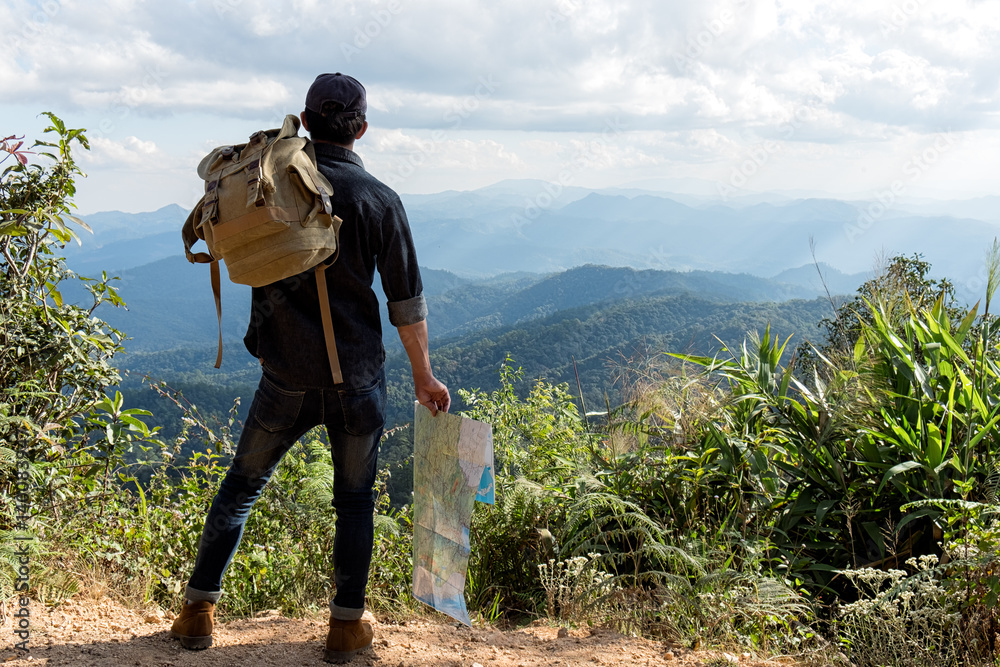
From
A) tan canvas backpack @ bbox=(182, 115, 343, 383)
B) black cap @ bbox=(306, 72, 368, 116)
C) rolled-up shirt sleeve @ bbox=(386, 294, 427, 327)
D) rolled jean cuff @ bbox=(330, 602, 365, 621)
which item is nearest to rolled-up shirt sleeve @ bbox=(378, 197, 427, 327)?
rolled-up shirt sleeve @ bbox=(386, 294, 427, 327)

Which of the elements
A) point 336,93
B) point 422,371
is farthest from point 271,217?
point 422,371

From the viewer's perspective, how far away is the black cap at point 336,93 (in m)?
1.81

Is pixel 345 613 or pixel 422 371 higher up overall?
pixel 422 371

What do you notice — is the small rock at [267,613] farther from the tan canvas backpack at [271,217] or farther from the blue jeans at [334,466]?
the tan canvas backpack at [271,217]

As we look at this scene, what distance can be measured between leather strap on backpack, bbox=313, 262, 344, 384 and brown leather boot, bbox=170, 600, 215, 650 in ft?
2.54

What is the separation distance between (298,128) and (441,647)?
156 centimetres

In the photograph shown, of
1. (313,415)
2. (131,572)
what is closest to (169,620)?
(131,572)

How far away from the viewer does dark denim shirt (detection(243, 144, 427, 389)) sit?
1804 millimetres

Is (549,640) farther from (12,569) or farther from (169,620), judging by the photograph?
(12,569)

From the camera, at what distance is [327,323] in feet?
5.83

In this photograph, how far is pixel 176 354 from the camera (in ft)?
346

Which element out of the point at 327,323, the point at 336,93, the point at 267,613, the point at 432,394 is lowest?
the point at 267,613

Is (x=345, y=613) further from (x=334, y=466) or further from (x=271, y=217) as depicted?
(x=271, y=217)

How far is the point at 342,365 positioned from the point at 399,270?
0.95 feet
